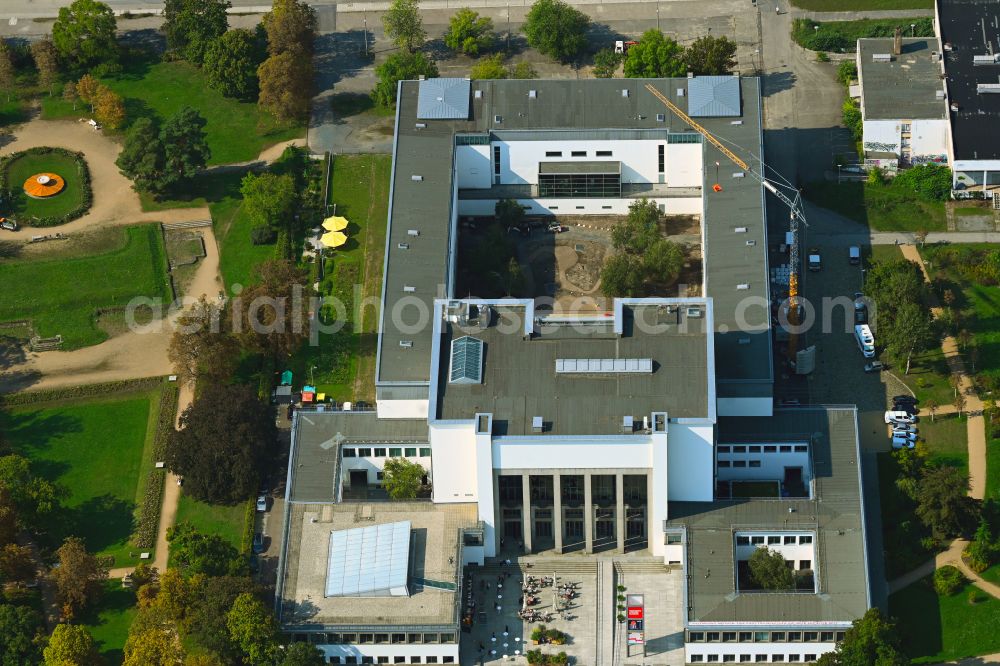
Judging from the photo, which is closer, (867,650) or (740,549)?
(867,650)

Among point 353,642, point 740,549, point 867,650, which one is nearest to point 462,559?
point 353,642

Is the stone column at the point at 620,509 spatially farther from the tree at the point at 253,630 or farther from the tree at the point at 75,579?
the tree at the point at 75,579

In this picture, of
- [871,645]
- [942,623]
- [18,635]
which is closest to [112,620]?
[18,635]

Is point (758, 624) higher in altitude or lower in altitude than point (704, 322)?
lower

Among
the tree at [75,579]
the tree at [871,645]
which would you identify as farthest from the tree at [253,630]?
the tree at [871,645]

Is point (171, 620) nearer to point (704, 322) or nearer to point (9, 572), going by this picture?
point (9, 572)
